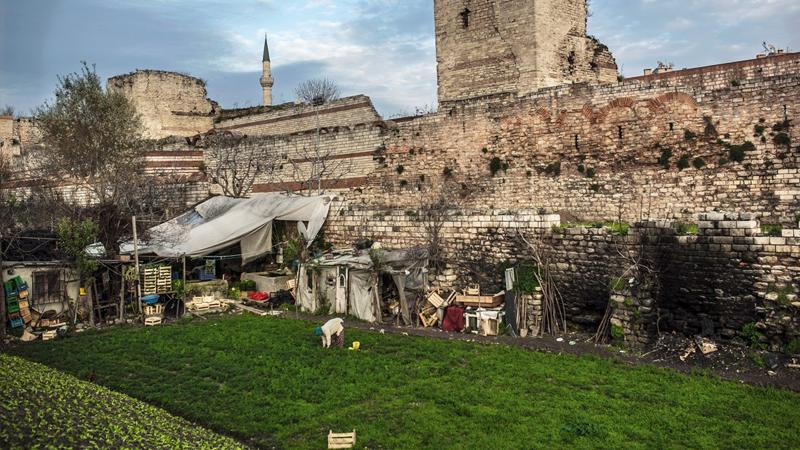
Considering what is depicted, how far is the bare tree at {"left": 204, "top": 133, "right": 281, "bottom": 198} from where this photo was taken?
23.7 meters

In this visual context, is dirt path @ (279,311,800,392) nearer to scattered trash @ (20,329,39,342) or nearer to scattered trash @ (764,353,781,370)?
scattered trash @ (764,353,781,370)

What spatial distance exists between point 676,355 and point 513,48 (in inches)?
499

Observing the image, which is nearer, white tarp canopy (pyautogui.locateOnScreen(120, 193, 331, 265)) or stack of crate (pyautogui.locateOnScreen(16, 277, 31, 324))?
stack of crate (pyautogui.locateOnScreen(16, 277, 31, 324))

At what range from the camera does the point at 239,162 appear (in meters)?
24.5

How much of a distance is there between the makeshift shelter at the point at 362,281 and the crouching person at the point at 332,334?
2410mm

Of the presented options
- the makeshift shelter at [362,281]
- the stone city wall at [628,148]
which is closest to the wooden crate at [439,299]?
the makeshift shelter at [362,281]

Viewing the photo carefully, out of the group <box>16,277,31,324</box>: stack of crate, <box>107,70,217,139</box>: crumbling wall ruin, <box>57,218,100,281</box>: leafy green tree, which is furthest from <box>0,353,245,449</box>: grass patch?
<box>107,70,217,139</box>: crumbling wall ruin

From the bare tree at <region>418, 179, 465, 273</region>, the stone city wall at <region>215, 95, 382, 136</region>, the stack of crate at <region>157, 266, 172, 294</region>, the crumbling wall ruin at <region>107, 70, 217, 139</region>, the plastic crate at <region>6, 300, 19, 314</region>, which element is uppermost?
the crumbling wall ruin at <region>107, 70, 217, 139</region>

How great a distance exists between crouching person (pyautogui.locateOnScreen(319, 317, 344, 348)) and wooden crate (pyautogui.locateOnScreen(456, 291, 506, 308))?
286cm

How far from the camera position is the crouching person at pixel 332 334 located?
10.4 metres

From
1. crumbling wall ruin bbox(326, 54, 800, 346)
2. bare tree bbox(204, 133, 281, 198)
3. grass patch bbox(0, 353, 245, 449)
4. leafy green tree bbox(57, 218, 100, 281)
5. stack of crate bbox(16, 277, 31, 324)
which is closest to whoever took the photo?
grass patch bbox(0, 353, 245, 449)

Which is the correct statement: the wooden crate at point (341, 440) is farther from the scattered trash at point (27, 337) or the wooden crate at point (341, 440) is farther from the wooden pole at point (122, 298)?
the wooden pole at point (122, 298)

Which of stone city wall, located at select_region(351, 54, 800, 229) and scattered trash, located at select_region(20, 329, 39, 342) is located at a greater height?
stone city wall, located at select_region(351, 54, 800, 229)

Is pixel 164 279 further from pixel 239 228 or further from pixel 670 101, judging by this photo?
pixel 670 101
